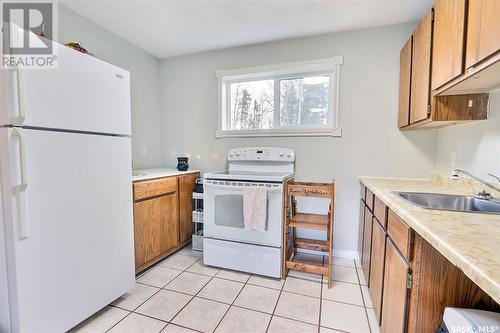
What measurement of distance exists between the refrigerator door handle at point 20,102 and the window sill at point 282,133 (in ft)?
6.38

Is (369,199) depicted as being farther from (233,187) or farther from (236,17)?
(236,17)

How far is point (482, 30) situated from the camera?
3.38 ft

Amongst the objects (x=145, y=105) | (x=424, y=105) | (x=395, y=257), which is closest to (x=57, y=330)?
(x=395, y=257)

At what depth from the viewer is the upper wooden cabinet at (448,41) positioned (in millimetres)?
1201

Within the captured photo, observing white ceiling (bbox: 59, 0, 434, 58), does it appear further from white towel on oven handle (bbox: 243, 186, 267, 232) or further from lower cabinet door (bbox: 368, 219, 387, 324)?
lower cabinet door (bbox: 368, 219, 387, 324)

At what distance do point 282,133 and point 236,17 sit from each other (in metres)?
1.24

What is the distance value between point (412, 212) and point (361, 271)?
1.51 meters

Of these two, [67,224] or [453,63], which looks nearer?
[453,63]

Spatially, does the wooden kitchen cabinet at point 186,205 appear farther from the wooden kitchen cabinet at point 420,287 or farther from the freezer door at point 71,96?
the wooden kitchen cabinet at point 420,287

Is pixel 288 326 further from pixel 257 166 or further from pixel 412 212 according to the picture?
pixel 257 166

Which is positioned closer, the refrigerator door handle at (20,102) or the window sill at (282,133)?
the refrigerator door handle at (20,102)

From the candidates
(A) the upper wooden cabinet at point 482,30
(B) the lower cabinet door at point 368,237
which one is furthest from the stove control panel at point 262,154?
(A) the upper wooden cabinet at point 482,30

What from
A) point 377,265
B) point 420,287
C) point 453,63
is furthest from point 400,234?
point 453,63

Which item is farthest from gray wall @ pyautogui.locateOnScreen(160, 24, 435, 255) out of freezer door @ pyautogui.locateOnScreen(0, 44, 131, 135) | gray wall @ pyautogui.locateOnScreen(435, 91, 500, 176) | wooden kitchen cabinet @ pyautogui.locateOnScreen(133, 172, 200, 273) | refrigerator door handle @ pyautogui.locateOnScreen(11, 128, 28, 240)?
refrigerator door handle @ pyautogui.locateOnScreen(11, 128, 28, 240)
